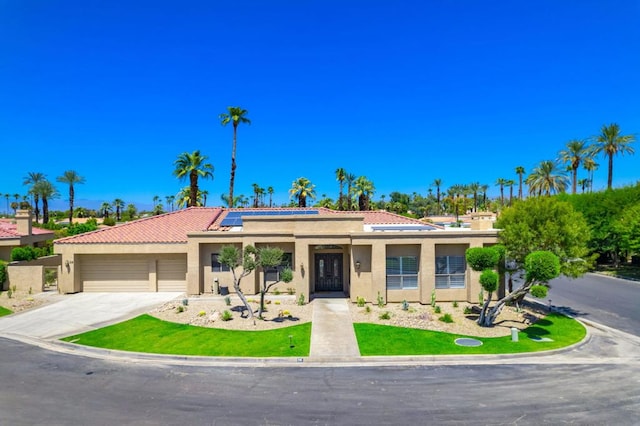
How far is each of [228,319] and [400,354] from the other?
27.3 ft

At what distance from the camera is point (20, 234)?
30141 millimetres

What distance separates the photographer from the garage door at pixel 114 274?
24469mm

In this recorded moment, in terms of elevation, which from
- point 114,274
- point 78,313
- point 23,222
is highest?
point 23,222

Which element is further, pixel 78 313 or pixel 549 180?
pixel 549 180

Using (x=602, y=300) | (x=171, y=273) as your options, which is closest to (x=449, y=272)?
(x=602, y=300)

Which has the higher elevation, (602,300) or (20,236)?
(20,236)

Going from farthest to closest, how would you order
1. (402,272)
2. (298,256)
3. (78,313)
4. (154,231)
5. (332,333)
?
(154,231), (402,272), (298,256), (78,313), (332,333)

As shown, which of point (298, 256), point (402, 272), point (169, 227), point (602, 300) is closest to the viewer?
point (298, 256)

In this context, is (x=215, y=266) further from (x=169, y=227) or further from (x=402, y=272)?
(x=402, y=272)

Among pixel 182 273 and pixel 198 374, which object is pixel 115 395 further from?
pixel 182 273

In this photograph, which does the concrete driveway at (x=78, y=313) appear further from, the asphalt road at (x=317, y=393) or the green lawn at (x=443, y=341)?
the green lawn at (x=443, y=341)

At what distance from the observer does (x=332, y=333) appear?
Answer: 15.9 m

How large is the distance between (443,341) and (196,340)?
1000cm

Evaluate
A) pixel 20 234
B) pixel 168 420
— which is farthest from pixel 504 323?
pixel 20 234
